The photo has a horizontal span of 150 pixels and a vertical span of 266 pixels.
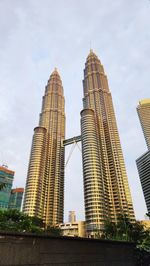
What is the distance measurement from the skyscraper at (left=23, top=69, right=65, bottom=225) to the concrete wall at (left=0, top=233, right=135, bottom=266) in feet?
344

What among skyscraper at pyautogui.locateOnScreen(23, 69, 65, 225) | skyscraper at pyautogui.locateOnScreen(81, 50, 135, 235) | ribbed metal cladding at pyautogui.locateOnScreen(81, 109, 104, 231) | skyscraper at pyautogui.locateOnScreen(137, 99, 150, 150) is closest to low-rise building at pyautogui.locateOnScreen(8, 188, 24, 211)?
skyscraper at pyautogui.locateOnScreen(23, 69, 65, 225)

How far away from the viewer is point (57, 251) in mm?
7496

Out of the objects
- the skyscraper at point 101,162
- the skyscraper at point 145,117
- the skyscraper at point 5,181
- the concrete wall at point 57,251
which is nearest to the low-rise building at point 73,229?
the skyscraper at point 101,162

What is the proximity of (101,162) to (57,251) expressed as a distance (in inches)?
4407

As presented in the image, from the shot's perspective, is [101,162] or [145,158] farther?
[145,158]

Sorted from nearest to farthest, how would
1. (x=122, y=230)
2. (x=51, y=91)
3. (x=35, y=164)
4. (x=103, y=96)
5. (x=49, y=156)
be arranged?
(x=122, y=230) → (x=35, y=164) → (x=49, y=156) → (x=103, y=96) → (x=51, y=91)

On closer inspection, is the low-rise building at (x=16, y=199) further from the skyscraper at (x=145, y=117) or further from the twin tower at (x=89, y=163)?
the skyscraper at (x=145, y=117)

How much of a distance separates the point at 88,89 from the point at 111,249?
153475 mm

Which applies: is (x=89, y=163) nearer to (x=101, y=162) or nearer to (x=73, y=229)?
(x=101, y=162)

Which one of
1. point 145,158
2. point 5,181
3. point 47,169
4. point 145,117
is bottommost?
point 5,181

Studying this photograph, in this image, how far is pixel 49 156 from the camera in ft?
438

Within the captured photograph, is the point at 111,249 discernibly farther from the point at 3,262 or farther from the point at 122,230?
the point at 122,230

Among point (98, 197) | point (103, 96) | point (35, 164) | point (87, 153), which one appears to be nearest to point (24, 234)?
point (98, 197)

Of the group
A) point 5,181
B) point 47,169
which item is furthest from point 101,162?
point 5,181
